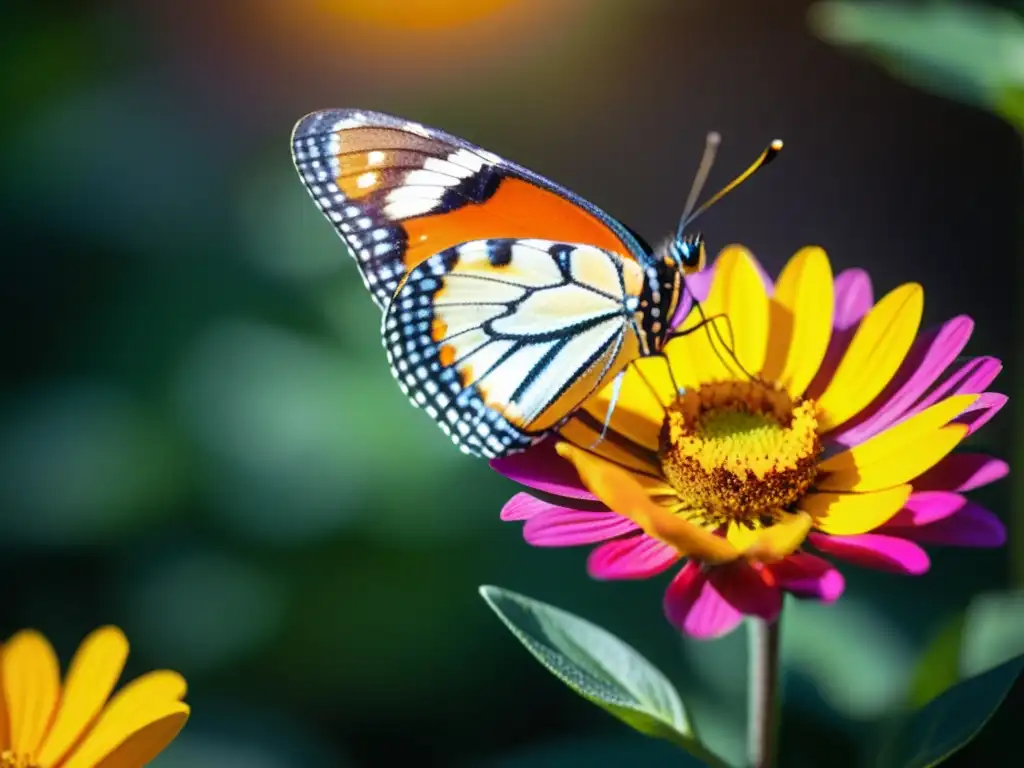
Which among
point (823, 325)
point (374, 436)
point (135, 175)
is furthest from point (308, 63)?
point (823, 325)

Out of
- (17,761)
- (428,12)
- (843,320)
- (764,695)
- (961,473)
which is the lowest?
(17,761)

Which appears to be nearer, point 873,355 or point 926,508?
point 926,508

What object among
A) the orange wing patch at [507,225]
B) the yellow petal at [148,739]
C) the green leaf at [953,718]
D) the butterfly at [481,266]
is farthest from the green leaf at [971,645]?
the yellow petal at [148,739]

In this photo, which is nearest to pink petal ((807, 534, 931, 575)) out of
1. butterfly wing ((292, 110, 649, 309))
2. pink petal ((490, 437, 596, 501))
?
pink petal ((490, 437, 596, 501))

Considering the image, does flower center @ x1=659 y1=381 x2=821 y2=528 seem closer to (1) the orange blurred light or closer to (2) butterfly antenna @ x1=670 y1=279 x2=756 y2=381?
(2) butterfly antenna @ x1=670 y1=279 x2=756 y2=381

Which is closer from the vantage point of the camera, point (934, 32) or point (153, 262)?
point (934, 32)

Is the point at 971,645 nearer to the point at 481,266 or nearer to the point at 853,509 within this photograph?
the point at 853,509

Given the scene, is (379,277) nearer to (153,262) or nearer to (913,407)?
(913,407)

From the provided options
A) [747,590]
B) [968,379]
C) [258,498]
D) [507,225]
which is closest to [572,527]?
[747,590]
